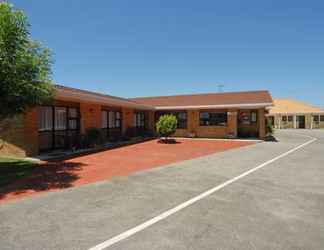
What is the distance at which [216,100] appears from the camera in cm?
2561

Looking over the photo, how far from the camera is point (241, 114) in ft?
80.7

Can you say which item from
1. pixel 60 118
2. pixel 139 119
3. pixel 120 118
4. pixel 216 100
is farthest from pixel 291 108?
pixel 60 118

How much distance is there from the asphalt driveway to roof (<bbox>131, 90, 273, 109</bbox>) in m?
15.3

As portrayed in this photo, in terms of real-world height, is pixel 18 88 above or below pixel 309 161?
above

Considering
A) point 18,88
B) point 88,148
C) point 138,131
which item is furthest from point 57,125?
point 138,131

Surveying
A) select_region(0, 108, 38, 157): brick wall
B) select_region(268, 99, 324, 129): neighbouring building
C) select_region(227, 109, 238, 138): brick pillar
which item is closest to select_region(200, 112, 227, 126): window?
select_region(227, 109, 238, 138): brick pillar

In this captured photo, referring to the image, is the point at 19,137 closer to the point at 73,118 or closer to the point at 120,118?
the point at 73,118

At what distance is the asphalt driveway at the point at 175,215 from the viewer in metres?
3.90

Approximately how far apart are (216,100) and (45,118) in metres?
16.9

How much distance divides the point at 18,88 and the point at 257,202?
763cm

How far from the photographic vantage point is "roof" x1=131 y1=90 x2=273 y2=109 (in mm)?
22881

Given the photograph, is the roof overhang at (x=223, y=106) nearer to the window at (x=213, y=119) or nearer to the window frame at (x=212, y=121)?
the window frame at (x=212, y=121)

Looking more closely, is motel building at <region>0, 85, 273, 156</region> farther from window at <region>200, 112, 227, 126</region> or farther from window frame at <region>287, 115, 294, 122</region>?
window frame at <region>287, 115, 294, 122</region>

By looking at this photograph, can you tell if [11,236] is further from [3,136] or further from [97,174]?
[3,136]
